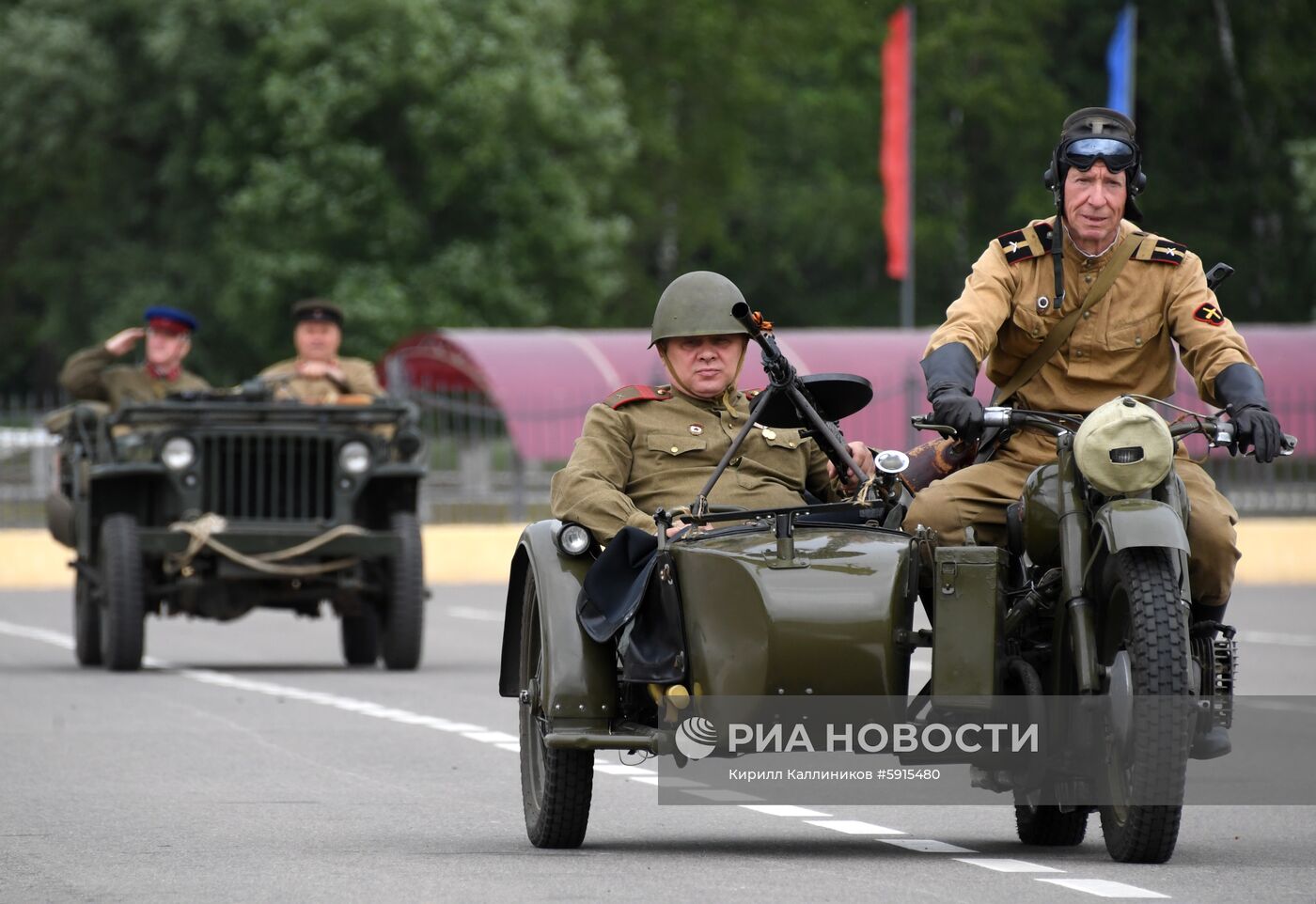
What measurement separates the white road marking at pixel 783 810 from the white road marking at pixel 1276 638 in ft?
36.0

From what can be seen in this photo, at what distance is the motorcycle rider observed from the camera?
8023 millimetres

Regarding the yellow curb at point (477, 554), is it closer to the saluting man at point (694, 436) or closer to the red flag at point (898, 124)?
the red flag at point (898, 124)

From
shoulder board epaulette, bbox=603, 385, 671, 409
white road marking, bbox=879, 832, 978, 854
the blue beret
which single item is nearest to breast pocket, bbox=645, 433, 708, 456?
shoulder board epaulette, bbox=603, 385, 671, 409

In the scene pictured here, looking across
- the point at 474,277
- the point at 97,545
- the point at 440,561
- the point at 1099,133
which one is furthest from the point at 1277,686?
the point at 474,277

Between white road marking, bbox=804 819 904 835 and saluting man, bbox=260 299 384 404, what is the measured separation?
9.57 metres

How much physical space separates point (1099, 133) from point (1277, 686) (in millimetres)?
8717

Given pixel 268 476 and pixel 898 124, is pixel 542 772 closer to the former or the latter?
pixel 268 476

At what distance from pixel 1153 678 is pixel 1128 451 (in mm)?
630

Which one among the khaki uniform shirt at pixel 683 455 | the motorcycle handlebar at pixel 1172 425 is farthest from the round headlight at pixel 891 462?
the khaki uniform shirt at pixel 683 455

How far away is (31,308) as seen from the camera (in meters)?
65.5

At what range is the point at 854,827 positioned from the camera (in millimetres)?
9164

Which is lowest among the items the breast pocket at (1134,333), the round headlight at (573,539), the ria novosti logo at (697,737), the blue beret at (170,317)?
the ria novosti logo at (697,737)

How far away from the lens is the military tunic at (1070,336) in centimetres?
805

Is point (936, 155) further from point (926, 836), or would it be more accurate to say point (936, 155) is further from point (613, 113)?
point (926, 836)
